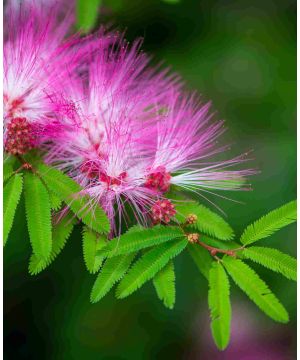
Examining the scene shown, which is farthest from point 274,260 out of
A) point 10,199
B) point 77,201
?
point 10,199

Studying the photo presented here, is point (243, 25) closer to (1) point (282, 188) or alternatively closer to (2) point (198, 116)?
(1) point (282, 188)

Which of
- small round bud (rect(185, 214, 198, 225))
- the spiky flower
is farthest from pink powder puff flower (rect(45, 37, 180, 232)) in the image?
small round bud (rect(185, 214, 198, 225))

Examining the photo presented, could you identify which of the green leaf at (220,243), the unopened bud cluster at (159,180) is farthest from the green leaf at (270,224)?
the unopened bud cluster at (159,180)

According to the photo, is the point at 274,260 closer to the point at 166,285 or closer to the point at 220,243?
the point at 220,243

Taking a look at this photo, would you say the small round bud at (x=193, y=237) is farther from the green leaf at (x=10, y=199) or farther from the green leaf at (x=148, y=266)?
the green leaf at (x=10, y=199)

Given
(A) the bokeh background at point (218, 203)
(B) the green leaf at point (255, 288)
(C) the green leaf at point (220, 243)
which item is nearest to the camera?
(B) the green leaf at point (255, 288)

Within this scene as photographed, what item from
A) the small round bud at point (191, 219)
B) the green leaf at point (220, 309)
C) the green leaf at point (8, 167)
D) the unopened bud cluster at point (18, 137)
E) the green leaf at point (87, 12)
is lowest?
the green leaf at point (220, 309)
